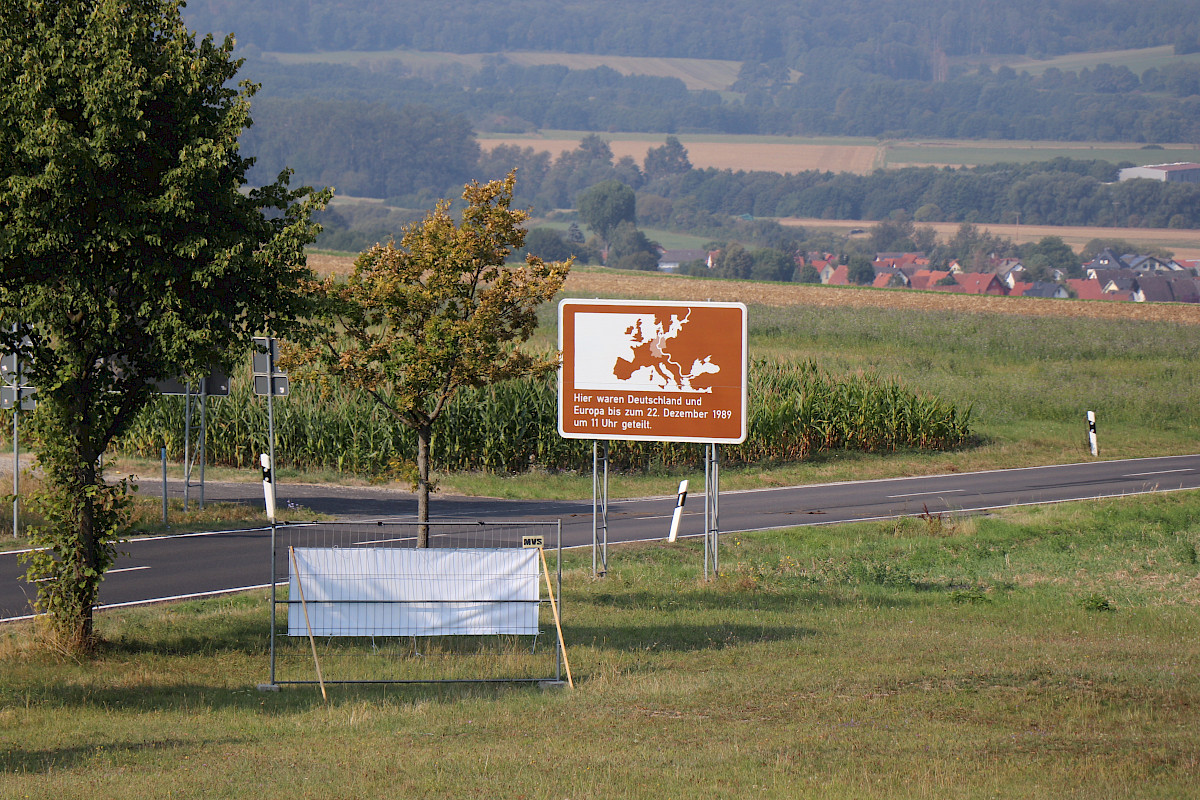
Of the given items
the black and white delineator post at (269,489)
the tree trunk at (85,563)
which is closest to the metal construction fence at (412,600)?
the tree trunk at (85,563)

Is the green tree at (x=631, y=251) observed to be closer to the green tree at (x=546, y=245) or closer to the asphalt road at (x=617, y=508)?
the green tree at (x=546, y=245)

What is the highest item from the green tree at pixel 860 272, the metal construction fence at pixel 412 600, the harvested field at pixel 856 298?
the green tree at pixel 860 272

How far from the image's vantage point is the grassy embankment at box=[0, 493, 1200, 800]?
7.96 m

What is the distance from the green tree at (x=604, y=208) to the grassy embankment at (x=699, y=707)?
182 m

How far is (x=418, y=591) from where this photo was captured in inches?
465

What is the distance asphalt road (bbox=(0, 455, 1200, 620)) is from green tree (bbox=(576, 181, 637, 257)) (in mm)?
164826

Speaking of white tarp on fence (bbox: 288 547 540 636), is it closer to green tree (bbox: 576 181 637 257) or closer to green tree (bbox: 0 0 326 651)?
green tree (bbox: 0 0 326 651)

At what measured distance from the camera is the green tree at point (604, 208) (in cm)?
19688

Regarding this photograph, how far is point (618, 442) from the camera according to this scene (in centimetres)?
3198

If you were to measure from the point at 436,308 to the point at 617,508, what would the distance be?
1232 centimetres

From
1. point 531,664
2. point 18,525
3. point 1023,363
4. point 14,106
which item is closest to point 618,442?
point 18,525

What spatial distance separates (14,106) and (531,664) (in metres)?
7.48

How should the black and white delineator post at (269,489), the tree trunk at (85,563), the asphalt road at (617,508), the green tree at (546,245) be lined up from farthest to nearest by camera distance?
the green tree at (546,245) < the black and white delineator post at (269,489) < the asphalt road at (617,508) < the tree trunk at (85,563)

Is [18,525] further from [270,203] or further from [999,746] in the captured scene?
[999,746]
